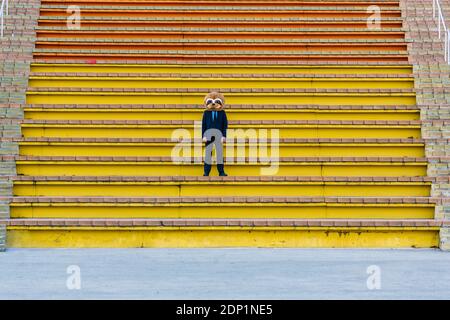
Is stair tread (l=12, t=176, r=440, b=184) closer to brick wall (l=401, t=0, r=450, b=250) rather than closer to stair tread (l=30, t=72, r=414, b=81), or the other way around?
brick wall (l=401, t=0, r=450, b=250)

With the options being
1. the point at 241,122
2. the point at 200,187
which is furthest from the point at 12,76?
the point at 200,187

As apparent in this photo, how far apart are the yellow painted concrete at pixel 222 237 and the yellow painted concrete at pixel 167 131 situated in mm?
2298

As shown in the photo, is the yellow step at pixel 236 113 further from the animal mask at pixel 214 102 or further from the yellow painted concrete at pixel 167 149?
the animal mask at pixel 214 102

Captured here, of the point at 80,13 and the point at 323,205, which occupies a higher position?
the point at 80,13

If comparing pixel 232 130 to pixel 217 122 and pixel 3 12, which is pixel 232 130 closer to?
pixel 217 122

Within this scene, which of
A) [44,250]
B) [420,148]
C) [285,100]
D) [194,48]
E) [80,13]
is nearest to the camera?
[44,250]

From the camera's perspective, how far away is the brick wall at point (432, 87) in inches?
489

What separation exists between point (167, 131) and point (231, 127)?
3.19ft

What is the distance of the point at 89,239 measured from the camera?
38.1 ft

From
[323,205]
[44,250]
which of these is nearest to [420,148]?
[323,205]

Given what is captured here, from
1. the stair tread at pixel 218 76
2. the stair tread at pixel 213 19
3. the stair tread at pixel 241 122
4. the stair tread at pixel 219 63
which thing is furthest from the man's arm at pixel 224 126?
the stair tread at pixel 213 19

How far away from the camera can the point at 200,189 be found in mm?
12453

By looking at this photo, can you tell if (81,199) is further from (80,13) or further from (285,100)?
(80,13)
